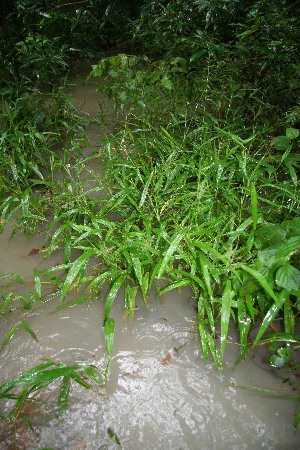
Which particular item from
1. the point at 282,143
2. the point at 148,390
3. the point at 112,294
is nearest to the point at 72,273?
the point at 112,294

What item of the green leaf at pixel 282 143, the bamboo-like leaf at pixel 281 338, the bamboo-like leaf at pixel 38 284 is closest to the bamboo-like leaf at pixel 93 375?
the bamboo-like leaf at pixel 38 284

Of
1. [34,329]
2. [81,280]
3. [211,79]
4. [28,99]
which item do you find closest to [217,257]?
[81,280]

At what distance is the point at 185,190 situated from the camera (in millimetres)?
2461

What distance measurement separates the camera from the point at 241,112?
3035mm

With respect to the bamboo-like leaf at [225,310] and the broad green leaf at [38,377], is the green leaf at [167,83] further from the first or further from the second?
the broad green leaf at [38,377]

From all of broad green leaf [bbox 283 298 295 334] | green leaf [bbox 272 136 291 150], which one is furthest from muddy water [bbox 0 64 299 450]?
green leaf [bbox 272 136 291 150]

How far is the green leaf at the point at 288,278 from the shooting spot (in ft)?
5.54

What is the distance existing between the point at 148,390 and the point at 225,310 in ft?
1.70

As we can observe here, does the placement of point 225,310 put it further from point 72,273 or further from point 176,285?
point 72,273

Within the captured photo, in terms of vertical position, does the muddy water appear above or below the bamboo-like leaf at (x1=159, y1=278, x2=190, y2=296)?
below

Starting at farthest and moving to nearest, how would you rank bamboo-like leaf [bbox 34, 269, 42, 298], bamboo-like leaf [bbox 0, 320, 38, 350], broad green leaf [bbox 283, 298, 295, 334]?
bamboo-like leaf [bbox 34, 269, 42, 298] < bamboo-like leaf [bbox 0, 320, 38, 350] < broad green leaf [bbox 283, 298, 295, 334]

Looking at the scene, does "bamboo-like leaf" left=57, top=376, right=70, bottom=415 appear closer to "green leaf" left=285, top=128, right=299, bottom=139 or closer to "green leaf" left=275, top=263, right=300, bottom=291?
"green leaf" left=275, top=263, right=300, bottom=291

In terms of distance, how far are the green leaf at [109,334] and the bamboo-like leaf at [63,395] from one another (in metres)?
0.23

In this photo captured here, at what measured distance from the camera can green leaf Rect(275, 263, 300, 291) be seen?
5.54 ft
